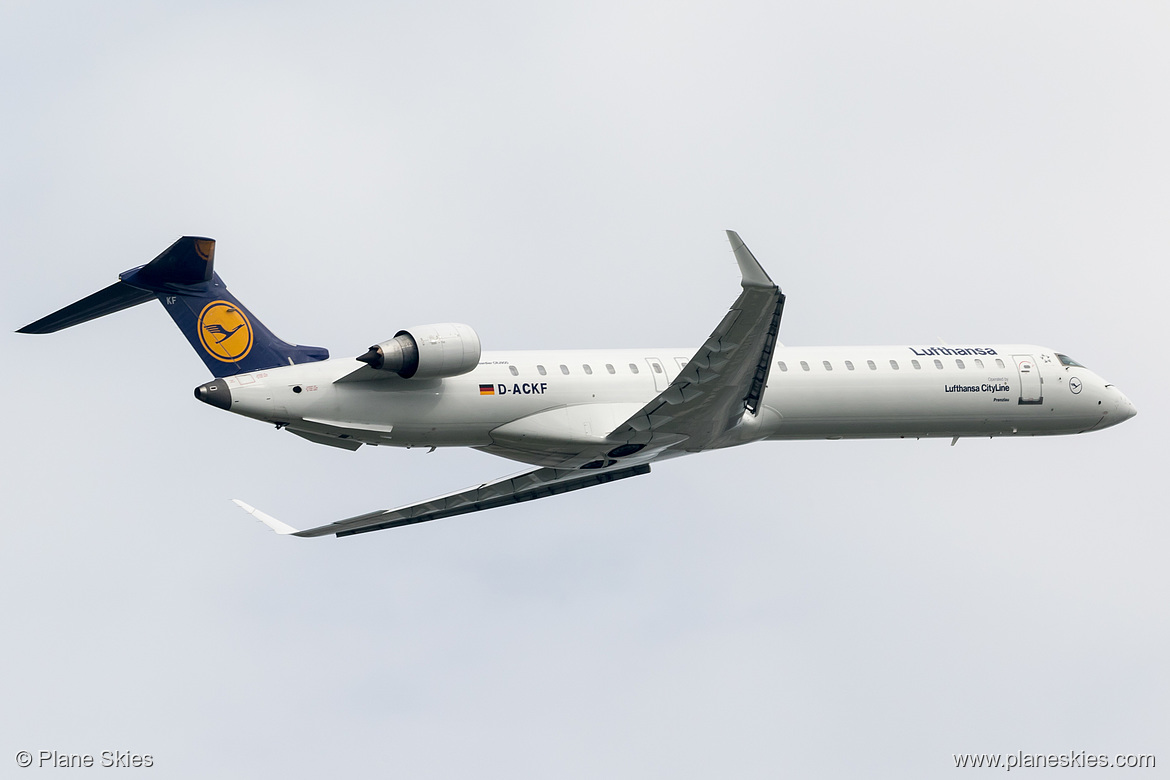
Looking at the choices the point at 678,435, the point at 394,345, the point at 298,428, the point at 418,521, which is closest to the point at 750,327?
the point at 678,435

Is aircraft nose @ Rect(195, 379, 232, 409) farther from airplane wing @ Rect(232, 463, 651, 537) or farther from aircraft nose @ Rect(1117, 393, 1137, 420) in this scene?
aircraft nose @ Rect(1117, 393, 1137, 420)

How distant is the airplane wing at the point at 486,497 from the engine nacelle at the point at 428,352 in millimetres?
6203

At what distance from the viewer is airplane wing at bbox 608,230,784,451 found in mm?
26141

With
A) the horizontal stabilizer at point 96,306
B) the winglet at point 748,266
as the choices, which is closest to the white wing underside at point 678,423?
the winglet at point 748,266

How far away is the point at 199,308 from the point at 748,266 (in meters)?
10.4

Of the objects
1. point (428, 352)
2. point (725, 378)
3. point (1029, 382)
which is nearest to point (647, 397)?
point (725, 378)

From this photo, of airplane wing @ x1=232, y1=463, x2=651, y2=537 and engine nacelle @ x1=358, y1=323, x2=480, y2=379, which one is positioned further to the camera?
airplane wing @ x1=232, y1=463, x2=651, y2=537

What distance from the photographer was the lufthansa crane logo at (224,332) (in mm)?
27781

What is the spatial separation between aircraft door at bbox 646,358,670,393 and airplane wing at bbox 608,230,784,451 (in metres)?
1.38

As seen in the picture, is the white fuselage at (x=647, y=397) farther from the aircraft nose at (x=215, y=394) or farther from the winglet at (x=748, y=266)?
the winglet at (x=748, y=266)

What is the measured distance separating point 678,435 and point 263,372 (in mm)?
8364

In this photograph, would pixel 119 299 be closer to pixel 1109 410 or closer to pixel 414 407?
pixel 414 407

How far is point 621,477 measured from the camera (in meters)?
34.1

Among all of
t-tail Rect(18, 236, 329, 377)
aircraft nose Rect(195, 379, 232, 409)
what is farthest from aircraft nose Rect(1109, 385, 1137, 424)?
aircraft nose Rect(195, 379, 232, 409)
